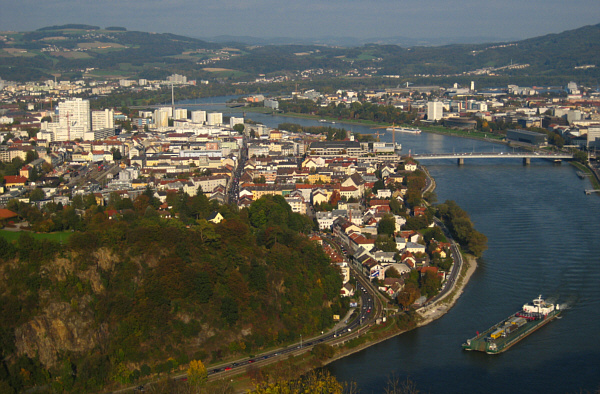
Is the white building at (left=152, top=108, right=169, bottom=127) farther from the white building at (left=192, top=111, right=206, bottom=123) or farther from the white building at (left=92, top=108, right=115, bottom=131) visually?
the white building at (left=92, top=108, right=115, bottom=131)

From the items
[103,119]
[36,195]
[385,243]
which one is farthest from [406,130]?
[385,243]

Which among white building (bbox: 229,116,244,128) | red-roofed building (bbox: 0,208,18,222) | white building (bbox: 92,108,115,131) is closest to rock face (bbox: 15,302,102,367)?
red-roofed building (bbox: 0,208,18,222)

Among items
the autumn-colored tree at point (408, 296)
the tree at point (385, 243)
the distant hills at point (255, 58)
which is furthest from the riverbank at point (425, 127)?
the distant hills at point (255, 58)

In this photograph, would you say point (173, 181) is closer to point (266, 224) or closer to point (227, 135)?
point (266, 224)

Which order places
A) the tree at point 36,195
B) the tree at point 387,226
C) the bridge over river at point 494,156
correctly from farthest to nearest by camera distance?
the bridge over river at point 494,156 < the tree at point 36,195 < the tree at point 387,226

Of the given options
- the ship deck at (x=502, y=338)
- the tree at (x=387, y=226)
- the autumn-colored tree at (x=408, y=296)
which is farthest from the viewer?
the tree at (x=387, y=226)

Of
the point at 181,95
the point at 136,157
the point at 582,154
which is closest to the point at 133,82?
the point at 181,95

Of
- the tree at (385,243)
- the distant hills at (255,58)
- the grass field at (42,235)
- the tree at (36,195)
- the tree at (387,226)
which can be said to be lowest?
the tree at (385,243)

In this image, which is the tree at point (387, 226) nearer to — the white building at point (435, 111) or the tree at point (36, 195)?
the tree at point (36, 195)
